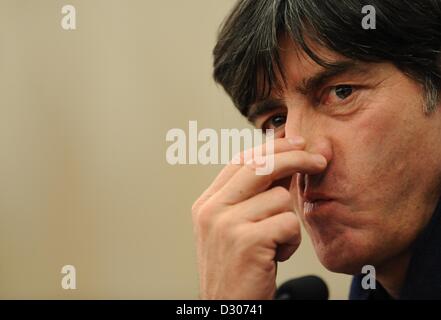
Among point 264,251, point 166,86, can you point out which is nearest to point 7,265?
point 166,86

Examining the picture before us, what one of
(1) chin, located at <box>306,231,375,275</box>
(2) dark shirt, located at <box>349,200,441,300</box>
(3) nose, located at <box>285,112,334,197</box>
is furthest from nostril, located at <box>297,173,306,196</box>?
(2) dark shirt, located at <box>349,200,441,300</box>

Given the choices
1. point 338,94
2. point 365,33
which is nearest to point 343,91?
point 338,94

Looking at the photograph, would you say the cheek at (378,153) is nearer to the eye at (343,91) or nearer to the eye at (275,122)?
the eye at (343,91)

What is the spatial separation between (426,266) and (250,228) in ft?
1.23

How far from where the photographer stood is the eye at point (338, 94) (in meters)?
0.96

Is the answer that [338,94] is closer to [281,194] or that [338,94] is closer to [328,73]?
[328,73]

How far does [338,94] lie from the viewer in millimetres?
971

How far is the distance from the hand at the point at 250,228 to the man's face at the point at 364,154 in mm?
67

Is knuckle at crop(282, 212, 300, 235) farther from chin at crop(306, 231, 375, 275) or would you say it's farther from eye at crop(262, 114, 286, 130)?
eye at crop(262, 114, 286, 130)

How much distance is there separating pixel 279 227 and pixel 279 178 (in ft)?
0.30

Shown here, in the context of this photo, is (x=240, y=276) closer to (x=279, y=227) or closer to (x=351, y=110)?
(x=279, y=227)

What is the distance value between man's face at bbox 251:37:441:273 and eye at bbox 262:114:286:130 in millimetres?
87

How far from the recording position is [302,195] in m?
0.99

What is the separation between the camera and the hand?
2.77ft
